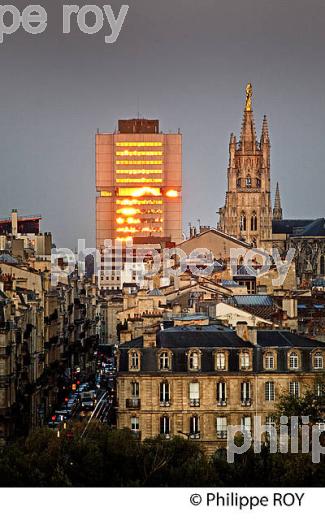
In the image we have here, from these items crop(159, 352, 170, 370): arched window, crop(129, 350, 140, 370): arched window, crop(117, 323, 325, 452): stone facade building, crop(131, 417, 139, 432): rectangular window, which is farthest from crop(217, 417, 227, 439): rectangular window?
crop(129, 350, 140, 370): arched window

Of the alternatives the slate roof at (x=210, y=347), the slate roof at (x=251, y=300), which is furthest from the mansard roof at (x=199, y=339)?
the slate roof at (x=251, y=300)

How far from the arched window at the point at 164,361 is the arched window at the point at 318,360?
16.2 feet

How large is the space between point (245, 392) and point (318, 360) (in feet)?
8.89

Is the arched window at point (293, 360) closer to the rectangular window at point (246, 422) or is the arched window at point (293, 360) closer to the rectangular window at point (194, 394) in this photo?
the rectangular window at point (246, 422)

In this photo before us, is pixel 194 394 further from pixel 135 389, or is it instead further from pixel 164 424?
pixel 135 389

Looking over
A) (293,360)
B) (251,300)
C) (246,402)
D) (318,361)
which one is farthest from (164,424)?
(251,300)

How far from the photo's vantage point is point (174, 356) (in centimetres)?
5209

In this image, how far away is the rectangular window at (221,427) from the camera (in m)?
51.4

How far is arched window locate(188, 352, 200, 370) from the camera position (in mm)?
52062

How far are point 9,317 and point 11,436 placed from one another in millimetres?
5780

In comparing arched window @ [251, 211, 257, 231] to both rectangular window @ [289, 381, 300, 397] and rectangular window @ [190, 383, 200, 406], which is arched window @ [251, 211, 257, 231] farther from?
rectangular window @ [190, 383, 200, 406]

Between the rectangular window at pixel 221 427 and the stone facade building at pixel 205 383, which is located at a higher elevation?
the stone facade building at pixel 205 383
